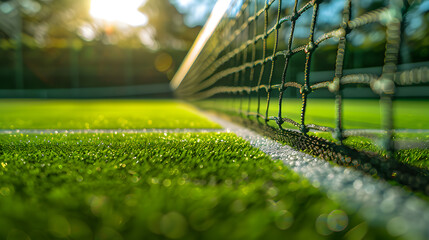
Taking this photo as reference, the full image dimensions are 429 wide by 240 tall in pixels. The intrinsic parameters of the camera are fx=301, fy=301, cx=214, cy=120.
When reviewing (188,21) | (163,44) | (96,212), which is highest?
(188,21)

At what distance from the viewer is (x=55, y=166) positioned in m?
0.80

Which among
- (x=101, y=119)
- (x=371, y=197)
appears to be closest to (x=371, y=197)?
(x=371, y=197)

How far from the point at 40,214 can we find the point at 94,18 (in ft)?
A: 70.3

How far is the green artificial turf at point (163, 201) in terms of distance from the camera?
1.46ft

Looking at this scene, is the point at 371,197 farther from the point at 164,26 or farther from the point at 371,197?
the point at 164,26

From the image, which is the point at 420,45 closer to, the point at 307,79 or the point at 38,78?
the point at 307,79

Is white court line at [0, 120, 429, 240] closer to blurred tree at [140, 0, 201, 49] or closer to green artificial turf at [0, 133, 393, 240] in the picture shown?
green artificial turf at [0, 133, 393, 240]

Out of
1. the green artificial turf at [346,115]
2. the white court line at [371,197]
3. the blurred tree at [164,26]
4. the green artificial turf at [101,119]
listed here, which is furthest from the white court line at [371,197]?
the blurred tree at [164,26]

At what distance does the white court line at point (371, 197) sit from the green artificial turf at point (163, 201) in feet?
0.10

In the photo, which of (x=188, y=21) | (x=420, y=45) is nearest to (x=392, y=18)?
(x=420, y=45)

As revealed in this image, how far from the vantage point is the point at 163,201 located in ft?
1.77

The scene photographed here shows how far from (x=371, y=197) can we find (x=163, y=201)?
0.39 meters

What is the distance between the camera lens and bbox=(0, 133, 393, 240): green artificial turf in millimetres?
444

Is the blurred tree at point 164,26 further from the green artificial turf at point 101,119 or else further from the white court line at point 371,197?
the white court line at point 371,197
